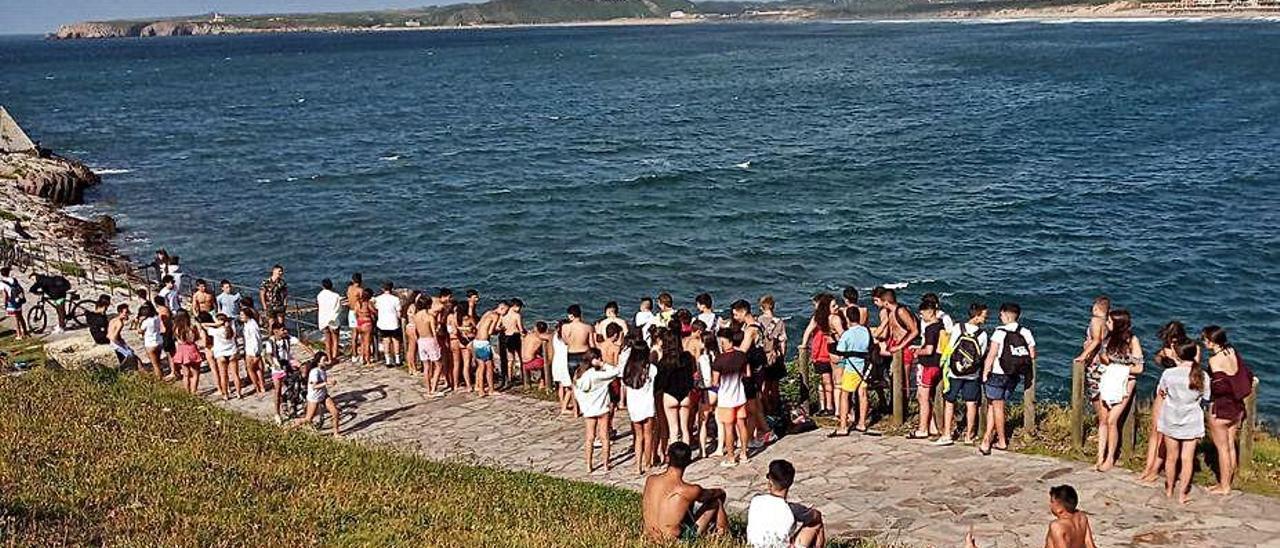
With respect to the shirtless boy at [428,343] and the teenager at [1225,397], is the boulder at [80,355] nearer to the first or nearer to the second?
the shirtless boy at [428,343]

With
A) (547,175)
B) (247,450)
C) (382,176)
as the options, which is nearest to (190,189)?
(382,176)

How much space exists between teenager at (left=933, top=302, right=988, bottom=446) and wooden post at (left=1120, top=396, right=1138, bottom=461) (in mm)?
1707

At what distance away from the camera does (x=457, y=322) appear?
57.9ft

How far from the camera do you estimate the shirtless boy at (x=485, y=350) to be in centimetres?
1759

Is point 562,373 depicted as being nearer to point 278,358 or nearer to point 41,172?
point 278,358

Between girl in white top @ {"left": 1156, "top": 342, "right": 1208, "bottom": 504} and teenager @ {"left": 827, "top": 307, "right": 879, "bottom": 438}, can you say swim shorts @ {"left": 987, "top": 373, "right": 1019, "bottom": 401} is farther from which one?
girl in white top @ {"left": 1156, "top": 342, "right": 1208, "bottom": 504}

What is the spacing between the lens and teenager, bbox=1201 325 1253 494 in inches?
480

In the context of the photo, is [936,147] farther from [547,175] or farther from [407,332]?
[407,332]

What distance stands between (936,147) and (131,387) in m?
45.6

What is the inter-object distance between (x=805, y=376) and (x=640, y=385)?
3324mm

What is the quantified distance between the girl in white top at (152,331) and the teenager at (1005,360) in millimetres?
13524

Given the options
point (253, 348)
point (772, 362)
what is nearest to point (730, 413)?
point (772, 362)

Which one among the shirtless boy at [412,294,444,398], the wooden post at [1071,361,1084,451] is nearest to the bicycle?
the shirtless boy at [412,294,444,398]

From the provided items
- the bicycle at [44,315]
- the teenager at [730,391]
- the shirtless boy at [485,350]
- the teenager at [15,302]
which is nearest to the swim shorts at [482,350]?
the shirtless boy at [485,350]
